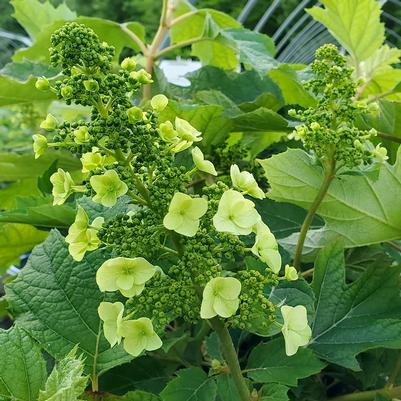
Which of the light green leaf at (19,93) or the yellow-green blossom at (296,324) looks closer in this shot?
the yellow-green blossom at (296,324)

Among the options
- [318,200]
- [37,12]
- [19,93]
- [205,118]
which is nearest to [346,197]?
[318,200]

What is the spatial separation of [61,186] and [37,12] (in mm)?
675

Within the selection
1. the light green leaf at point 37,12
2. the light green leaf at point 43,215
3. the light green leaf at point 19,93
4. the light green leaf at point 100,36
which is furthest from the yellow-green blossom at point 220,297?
the light green leaf at point 37,12

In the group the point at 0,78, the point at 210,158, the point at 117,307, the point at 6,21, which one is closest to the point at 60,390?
the point at 117,307

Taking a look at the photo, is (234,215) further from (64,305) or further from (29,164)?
(29,164)

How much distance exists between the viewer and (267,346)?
52 centimetres

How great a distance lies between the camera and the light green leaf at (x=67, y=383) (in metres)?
0.41

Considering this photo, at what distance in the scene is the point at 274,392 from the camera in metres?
0.47

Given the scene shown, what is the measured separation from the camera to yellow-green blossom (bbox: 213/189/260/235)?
0.39m

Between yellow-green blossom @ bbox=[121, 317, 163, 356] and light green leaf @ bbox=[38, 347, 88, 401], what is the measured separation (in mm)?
37

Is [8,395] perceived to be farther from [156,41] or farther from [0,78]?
[156,41]

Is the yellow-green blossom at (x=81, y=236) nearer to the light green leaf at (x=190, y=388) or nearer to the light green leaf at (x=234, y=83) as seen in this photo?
the light green leaf at (x=190, y=388)

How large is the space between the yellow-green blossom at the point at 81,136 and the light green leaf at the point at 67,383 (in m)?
0.14

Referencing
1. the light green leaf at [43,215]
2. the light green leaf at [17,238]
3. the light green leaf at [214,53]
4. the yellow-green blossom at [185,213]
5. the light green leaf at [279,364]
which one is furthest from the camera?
the light green leaf at [214,53]
